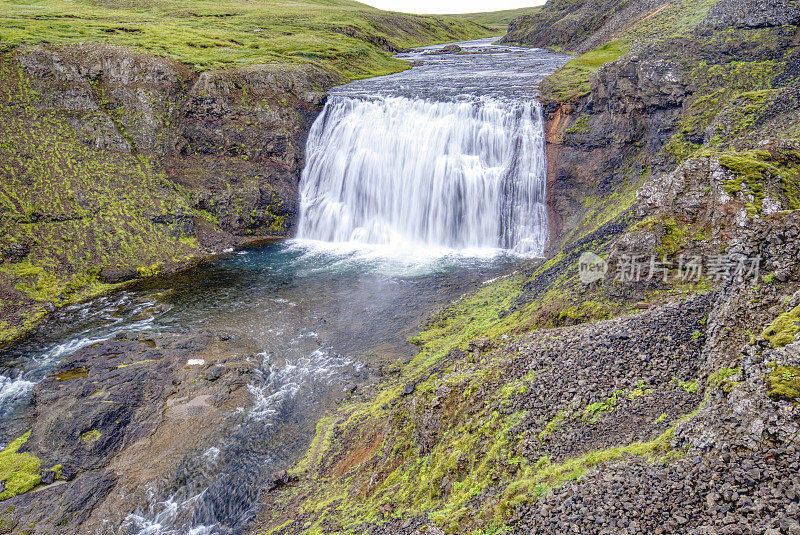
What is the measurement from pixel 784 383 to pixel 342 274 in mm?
22361

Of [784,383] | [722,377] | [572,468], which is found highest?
[784,383]

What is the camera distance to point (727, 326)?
8.72 meters

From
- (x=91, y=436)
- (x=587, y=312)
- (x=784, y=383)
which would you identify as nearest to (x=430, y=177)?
(x=587, y=312)

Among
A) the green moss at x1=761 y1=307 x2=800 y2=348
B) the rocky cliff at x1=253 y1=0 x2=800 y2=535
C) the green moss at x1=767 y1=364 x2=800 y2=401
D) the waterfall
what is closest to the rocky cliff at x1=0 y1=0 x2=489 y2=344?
the waterfall

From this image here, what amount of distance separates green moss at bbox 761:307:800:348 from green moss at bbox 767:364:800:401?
62 cm

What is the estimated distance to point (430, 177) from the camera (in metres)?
31.7

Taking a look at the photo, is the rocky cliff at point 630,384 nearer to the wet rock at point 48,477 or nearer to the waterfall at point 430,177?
the wet rock at point 48,477

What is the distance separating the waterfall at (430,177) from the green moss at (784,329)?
21.2 m

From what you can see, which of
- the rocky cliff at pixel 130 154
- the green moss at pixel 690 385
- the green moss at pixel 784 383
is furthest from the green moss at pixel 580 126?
the green moss at pixel 784 383

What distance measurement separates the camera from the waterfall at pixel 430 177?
2983 centimetres

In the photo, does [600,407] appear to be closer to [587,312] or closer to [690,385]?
[690,385]

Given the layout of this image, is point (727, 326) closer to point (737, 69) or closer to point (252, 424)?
point (252, 424)

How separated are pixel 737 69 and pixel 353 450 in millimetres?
25872

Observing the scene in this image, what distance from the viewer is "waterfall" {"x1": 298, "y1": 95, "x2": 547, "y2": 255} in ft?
97.9
